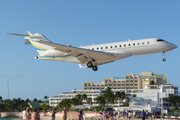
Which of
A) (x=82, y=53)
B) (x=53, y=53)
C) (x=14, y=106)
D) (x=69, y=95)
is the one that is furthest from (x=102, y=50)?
(x=14, y=106)

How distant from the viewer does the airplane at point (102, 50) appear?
30214mm

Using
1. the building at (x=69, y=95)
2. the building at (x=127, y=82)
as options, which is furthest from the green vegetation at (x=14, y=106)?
the building at (x=127, y=82)

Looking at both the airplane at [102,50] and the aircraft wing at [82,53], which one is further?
the aircraft wing at [82,53]

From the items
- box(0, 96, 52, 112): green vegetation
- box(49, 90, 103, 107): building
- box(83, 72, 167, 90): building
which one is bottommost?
box(0, 96, 52, 112): green vegetation

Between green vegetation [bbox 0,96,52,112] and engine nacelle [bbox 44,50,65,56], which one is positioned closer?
engine nacelle [bbox 44,50,65,56]

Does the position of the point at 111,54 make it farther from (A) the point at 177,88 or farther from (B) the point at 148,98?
(A) the point at 177,88

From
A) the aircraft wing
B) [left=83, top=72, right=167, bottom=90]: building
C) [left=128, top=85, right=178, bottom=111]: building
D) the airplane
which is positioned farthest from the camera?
[left=83, top=72, right=167, bottom=90]: building

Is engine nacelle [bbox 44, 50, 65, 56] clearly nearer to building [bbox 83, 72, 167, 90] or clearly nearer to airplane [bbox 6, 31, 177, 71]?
airplane [bbox 6, 31, 177, 71]

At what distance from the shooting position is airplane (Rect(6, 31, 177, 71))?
99.1 ft

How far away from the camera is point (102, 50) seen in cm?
3231

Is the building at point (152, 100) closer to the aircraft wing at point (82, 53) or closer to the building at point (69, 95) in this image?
the building at point (69, 95)

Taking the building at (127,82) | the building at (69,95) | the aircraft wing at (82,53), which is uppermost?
the aircraft wing at (82,53)

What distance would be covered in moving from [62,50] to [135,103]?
214ft

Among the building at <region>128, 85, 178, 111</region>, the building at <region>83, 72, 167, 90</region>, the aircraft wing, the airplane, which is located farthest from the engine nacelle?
the building at <region>83, 72, 167, 90</region>
